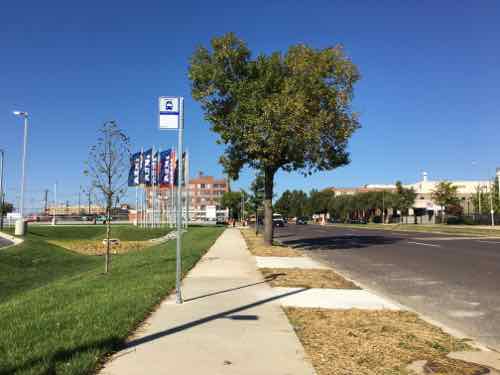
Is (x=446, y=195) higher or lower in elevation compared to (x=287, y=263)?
higher

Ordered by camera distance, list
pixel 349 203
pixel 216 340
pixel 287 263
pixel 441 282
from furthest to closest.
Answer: pixel 349 203, pixel 287 263, pixel 441 282, pixel 216 340

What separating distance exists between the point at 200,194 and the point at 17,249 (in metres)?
162

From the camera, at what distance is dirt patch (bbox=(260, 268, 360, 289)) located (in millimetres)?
10281

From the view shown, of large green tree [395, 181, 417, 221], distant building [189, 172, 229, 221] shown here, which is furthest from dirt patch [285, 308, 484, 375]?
distant building [189, 172, 229, 221]

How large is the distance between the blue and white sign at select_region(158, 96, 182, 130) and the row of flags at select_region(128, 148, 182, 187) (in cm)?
2711

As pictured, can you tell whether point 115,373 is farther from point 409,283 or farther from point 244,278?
point 409,283

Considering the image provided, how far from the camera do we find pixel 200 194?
181750 millimetres

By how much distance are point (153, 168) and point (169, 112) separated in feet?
102

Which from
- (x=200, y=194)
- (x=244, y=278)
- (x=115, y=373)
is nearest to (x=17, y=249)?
(x=244, y=278)

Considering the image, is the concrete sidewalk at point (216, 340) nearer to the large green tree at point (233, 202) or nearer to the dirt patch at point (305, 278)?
the dirt patch at point (305, 278)

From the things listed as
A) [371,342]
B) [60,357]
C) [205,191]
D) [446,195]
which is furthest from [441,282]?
[205,191]

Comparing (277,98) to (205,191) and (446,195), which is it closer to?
(446,195)

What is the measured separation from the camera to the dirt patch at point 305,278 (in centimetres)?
1028

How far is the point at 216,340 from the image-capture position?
5.46 m
